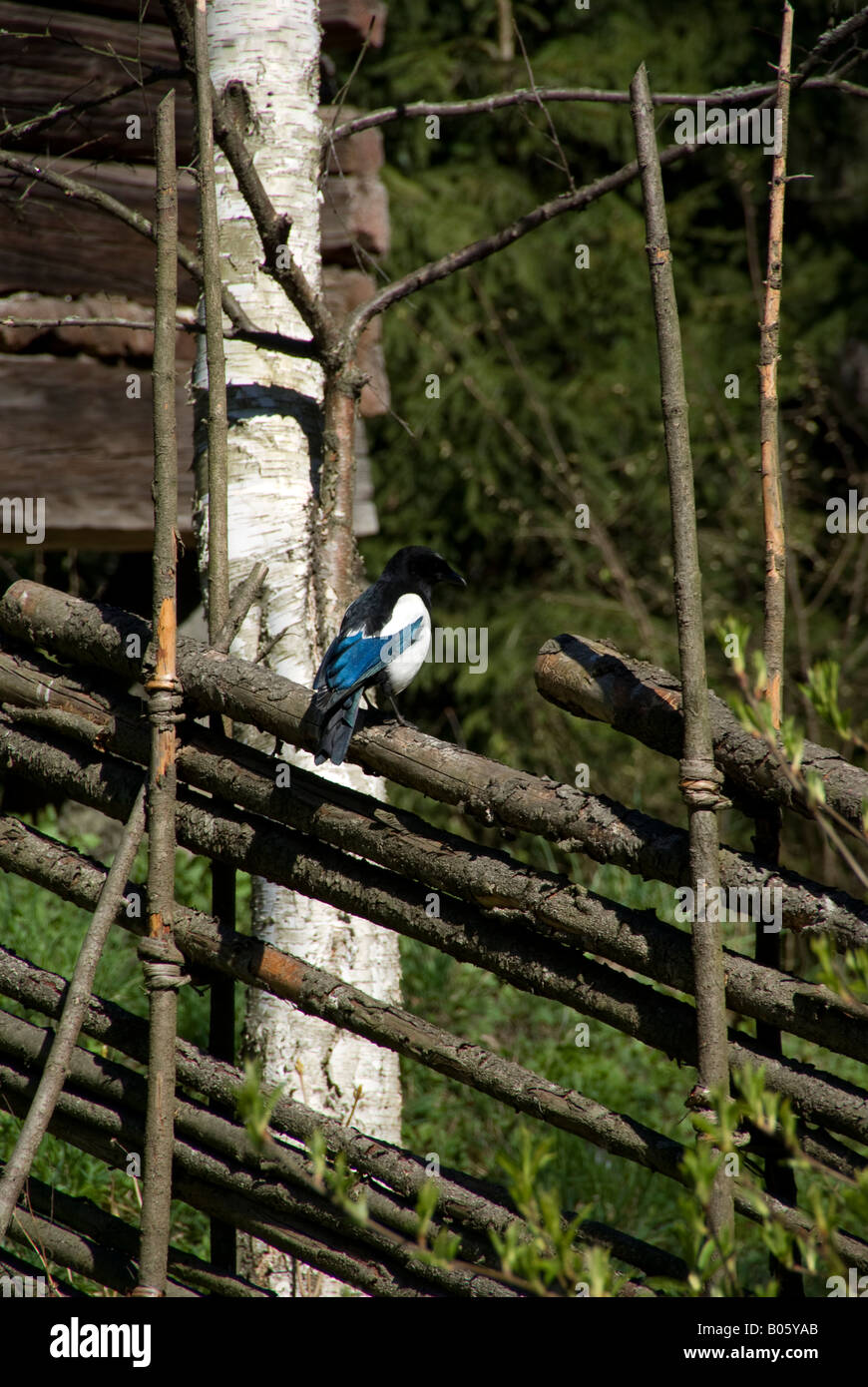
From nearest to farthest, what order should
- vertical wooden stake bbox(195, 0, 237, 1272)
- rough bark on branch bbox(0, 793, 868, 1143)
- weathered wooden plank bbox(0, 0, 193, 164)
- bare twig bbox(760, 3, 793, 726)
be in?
rough bark on branch bbox(0, 793, 868, 1143) < bare twig bbox(760, 3, 793, 726) < vertical wooden stake bbox(195, 0, 237, 1272) < weathered wooden plank bbox(0, 0, 193, 164)

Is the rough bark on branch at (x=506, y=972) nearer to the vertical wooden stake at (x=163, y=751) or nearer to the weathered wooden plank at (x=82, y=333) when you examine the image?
the vertical wooden stake at (x=163, y=751)

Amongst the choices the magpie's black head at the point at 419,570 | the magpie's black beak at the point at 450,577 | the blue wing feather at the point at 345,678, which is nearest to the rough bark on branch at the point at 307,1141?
the blue wing feather at the point at 345,678

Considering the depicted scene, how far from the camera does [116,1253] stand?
2697mm

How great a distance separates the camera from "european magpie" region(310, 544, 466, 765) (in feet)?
8.23

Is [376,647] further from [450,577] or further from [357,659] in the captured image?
[450,577]

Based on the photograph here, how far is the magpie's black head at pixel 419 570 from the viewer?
11.1ft

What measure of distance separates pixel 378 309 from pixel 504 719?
4.17 metres

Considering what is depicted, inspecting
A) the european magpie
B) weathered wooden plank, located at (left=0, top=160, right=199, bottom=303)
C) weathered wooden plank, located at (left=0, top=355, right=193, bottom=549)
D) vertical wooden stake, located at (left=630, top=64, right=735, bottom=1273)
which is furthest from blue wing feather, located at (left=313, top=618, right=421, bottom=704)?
weathered wooden plank, located at (left=0, top=160, right=199, bottom=303)

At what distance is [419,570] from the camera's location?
11.6 feet

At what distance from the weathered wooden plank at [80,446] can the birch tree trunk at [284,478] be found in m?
1.47

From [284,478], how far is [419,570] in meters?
0.45

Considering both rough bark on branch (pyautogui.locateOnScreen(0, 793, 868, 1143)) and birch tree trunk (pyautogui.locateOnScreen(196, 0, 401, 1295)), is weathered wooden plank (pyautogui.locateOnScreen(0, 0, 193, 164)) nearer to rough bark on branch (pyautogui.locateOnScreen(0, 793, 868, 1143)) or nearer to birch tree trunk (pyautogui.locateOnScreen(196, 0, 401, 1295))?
birch tree trunk (pyautogui.locateOnScreen(196, 0, 401, 1295))
